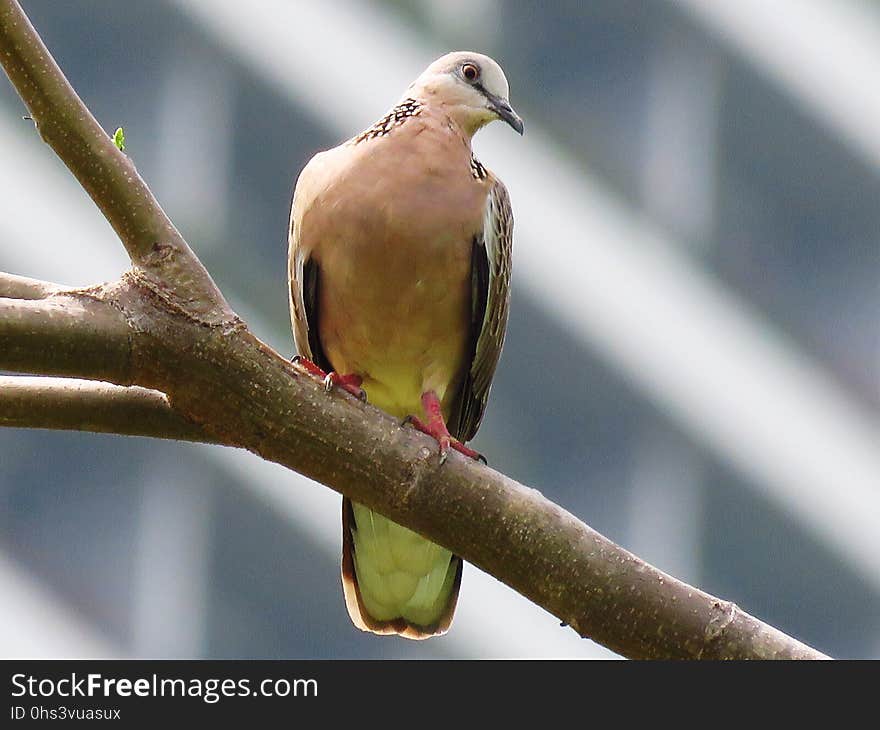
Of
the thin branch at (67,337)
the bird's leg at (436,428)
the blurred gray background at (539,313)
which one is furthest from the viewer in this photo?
the blurred gray background at (539,313)

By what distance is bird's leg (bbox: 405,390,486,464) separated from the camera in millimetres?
3191

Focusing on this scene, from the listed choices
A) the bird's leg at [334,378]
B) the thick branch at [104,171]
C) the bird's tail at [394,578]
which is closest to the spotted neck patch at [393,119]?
the bird's leg at [334,378]

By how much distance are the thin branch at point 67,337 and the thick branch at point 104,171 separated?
0.12m

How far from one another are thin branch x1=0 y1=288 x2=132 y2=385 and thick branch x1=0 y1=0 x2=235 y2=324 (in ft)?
0.41

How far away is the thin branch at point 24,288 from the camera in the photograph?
3.21 metres

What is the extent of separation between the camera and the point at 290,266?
4461 mm

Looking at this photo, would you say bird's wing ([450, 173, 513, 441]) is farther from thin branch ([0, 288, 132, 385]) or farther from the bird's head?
thin branch ([0, 288, 132, 385])

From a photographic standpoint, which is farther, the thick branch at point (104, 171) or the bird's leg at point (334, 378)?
the bird's leg at point (334, 378)

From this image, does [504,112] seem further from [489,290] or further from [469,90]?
[489,290]

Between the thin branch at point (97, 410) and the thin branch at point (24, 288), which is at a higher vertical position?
the thin branch at point (24, 288)

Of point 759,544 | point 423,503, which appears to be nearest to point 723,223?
point 759,544

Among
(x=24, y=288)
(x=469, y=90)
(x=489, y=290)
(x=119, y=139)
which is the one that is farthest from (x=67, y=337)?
(x=469, y=90)

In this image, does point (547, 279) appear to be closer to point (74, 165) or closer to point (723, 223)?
point (723, 223)

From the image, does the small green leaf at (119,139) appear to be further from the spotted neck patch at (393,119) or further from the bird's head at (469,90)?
the bird's head at (469,90)
